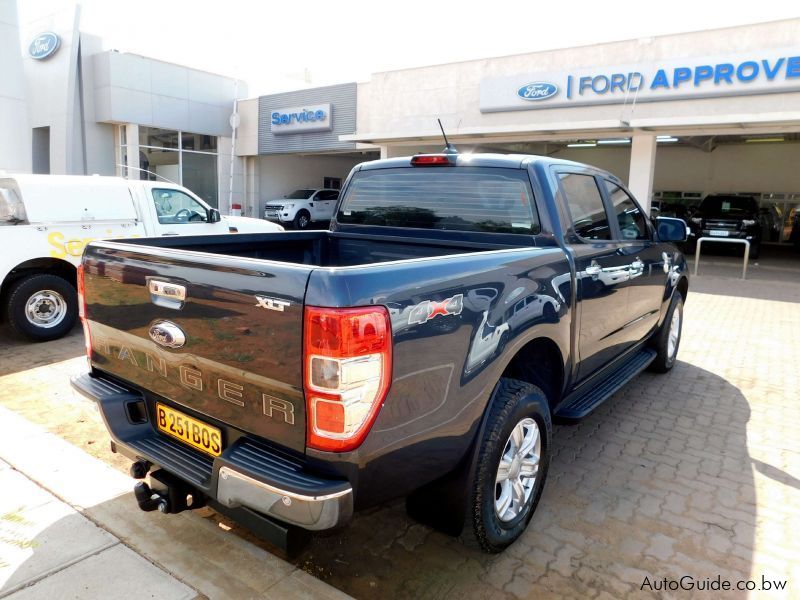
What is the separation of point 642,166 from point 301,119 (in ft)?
43.8

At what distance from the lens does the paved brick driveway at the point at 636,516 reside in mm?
2582

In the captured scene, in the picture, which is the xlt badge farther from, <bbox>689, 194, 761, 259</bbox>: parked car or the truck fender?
<bbox>689, 194, 761, 259</bbox>: parked car

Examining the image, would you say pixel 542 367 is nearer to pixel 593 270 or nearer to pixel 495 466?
pixel 593 270

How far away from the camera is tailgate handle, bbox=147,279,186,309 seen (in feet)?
7.21

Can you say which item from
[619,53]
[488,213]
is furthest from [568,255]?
[619,53]

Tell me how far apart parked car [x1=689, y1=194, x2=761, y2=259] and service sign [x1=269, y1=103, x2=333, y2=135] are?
13.4 meters

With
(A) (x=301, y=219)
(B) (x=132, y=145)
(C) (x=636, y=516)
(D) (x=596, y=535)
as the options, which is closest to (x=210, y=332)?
(D) (x=596, y=535)

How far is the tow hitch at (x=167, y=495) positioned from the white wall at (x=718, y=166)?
2441 cm

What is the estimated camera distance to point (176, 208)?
7613 millimetres

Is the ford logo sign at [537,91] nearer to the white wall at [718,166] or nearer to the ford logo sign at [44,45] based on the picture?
the white wall at [718,166]

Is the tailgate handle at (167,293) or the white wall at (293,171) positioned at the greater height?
the white wall at (293,171)

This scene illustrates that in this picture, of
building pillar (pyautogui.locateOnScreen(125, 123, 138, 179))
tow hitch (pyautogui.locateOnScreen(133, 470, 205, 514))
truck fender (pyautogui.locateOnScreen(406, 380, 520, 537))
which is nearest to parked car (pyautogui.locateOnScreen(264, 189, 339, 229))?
building pillar (pyautogui.locateOnScreen(125, 123, 138, 179))

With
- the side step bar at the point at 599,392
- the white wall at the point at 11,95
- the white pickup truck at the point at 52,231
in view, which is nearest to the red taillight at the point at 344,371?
the side step bar at the point at 599,392

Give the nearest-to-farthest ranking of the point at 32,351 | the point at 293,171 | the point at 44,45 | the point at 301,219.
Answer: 1. the point at 32,351
2. the point at 44,45
3. the point at 301,219
4. the point at 293,171
